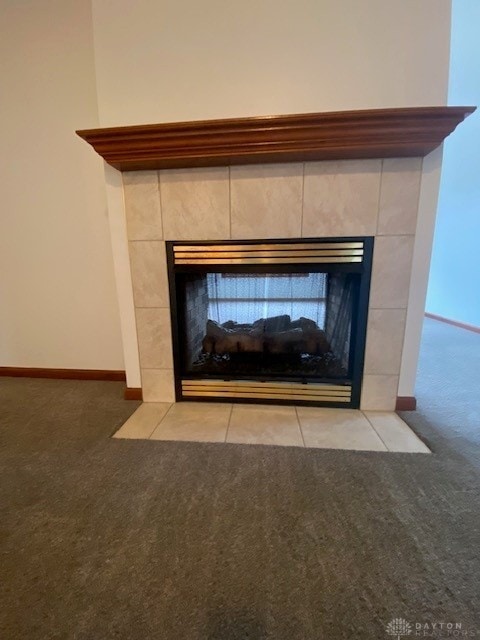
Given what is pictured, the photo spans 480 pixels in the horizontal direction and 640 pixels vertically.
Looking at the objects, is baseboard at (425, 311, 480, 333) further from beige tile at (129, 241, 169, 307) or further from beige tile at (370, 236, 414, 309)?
beige tile at (129, 241, 169, 307)

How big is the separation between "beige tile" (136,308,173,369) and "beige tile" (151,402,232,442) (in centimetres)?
27

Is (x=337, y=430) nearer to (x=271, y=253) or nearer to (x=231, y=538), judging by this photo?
(x=231, y=538)

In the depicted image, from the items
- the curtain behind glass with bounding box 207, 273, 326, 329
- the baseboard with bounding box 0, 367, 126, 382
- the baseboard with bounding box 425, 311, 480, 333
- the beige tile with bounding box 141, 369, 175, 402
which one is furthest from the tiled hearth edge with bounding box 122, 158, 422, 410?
the baseboard with bounding box 425, 311, 480, 333

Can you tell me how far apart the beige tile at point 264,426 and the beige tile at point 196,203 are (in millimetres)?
951

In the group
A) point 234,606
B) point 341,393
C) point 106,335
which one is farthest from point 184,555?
point 106,335

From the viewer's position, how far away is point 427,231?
58.2 inches

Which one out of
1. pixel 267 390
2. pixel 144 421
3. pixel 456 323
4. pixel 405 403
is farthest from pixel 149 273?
pixel 456 323

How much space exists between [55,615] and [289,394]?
4.14 ft

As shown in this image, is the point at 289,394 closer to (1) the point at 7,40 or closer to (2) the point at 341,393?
(2) the point at 341,393

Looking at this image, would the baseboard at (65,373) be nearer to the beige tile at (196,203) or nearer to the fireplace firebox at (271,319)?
the fireplace firebox at (271,319)

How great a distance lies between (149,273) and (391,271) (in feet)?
4.15

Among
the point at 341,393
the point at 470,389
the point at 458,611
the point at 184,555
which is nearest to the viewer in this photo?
the point at 458,611

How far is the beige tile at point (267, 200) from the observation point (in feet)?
4.85

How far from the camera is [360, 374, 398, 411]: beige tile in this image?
165 centimetres
